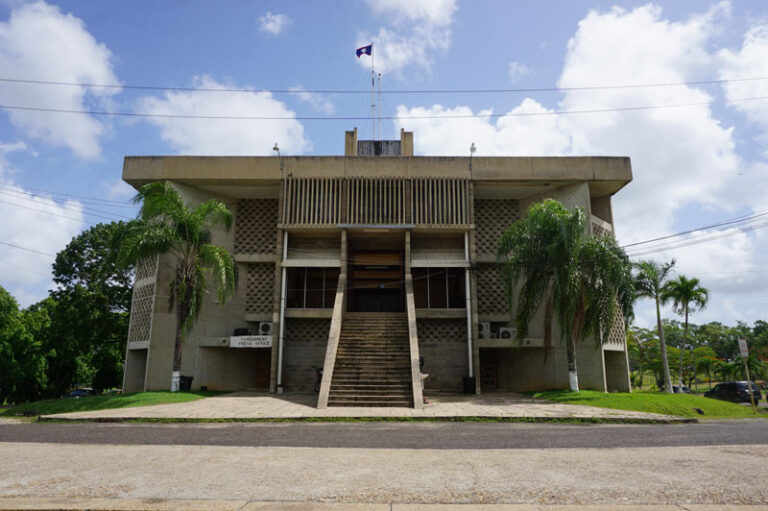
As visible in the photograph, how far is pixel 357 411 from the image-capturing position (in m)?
11.8

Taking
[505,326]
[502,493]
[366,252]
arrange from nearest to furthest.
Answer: [502,493] → [505,326] → [366,252]

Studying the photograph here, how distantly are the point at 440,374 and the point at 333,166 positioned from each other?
9201 mm

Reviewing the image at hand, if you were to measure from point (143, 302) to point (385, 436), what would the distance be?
14186 mm

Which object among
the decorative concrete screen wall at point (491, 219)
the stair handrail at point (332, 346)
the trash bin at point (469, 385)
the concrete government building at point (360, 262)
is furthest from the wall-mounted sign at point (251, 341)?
the decorative concrete screen wall at point (491, 219)

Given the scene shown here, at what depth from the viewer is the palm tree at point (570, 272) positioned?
15.1 metres

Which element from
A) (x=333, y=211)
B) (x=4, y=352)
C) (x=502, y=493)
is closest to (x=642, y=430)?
(x=502, y=493)

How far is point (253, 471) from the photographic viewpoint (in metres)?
4.54

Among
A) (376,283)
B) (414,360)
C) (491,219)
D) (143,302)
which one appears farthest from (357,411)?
(491,219)

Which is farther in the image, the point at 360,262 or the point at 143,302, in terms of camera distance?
the point at 360,262

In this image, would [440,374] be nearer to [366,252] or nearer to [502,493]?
[366,252]

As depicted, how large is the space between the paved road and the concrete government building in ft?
24.6

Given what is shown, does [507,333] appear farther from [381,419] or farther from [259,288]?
[259,288]

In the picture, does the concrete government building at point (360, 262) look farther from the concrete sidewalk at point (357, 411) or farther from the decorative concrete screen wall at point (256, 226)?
the concrete sidewalk at point (357, 411)

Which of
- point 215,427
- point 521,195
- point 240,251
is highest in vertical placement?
point 521,195
